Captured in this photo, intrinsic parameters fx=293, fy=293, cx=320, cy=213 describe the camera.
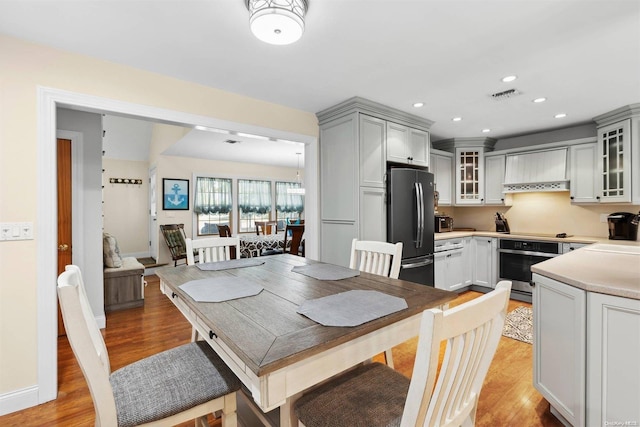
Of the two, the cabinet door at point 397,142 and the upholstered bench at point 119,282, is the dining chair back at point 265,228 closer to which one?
the upholstered bench at point 119,282

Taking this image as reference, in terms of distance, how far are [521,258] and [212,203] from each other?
20.5 feet

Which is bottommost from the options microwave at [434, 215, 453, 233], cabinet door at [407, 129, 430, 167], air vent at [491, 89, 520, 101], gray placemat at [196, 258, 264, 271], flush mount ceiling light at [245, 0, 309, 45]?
gray placemat at [196, 258, 264, 271]

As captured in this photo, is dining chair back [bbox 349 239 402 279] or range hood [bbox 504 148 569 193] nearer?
dining chair back [bbox 349 239 402 279]

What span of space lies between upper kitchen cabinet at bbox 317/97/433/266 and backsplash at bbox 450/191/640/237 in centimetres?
247

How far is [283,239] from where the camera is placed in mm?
6055

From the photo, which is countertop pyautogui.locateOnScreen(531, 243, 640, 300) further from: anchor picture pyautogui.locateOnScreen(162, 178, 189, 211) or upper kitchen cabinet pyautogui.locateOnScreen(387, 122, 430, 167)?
anchor picture pyautogui.locateOnScreen(162, 178, 189, 211)

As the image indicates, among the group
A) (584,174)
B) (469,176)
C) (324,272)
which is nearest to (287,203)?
(469,176)

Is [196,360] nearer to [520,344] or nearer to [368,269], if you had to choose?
[368,269]

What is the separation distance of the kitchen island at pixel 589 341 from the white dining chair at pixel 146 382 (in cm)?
174

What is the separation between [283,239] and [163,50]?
169 inches

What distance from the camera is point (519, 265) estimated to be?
13.1 feet

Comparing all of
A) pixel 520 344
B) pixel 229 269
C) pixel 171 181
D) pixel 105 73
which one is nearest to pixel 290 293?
pixel 229 269

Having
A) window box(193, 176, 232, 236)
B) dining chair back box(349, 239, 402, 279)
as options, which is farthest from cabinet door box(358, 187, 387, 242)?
window box(193, 176, 232, 236)

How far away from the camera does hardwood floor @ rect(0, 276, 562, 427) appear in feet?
5.99
